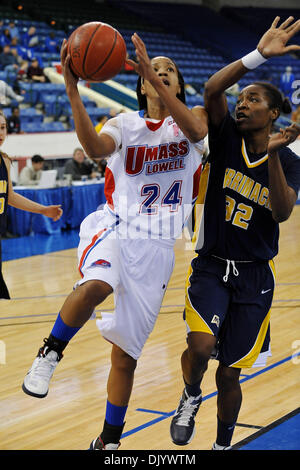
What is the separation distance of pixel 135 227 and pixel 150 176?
271mm

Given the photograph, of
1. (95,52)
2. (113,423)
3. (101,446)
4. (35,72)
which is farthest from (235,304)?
(35,72)

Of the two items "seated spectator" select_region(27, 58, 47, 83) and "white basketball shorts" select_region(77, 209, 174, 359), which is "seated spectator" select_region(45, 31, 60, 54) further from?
"white basketball shorts" select_region(77, 209, 174, 359)

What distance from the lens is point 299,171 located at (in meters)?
3.60

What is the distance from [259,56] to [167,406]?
2.52 meters

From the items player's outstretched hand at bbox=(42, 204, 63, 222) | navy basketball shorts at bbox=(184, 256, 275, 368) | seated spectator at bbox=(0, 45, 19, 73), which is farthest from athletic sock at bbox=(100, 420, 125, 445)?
seated spectator at bbox=(0, 45, 19, 73)

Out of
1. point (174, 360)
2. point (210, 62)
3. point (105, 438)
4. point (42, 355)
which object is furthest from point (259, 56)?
point (210, 62)

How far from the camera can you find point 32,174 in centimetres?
1168

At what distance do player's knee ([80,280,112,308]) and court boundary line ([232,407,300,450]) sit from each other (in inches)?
52.5

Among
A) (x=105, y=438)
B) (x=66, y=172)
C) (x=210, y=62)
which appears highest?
(x=105, y=438)

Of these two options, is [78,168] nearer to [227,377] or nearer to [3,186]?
[3,186]

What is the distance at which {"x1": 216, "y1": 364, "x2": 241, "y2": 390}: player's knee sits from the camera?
3674 mm

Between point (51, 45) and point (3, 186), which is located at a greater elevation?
point (3, 186)

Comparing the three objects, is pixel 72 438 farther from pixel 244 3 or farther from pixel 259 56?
pixel 244 3

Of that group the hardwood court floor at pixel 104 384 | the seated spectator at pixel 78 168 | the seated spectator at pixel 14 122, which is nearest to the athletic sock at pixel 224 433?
the hardwood court floor at pixel 104 384
